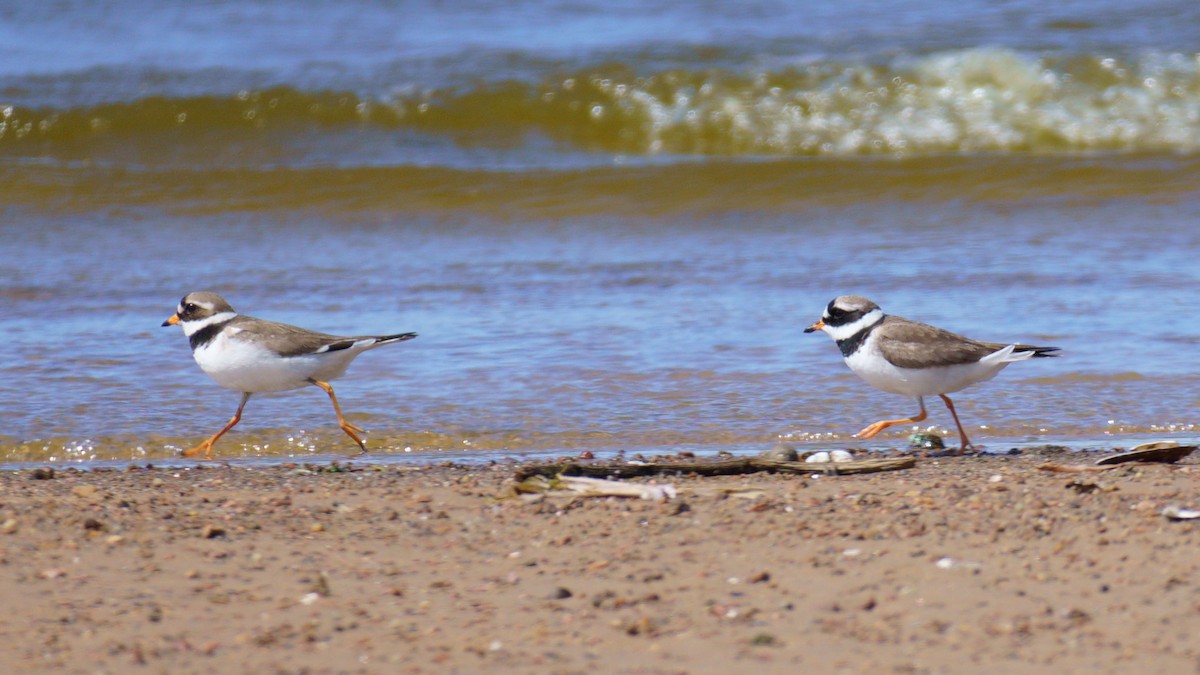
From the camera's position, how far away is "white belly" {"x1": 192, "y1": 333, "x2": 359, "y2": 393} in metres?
5.84

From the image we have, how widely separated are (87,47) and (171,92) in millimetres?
2320

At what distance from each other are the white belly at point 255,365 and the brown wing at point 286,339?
0.11ft

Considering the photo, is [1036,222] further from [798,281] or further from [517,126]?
[517,126]

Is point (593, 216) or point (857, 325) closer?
point (857, 325)

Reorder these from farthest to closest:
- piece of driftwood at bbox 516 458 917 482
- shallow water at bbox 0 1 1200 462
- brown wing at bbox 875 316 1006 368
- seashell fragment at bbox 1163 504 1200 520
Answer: shallow water at bbox 0 1 1200 462 < brown wing at bbox 875 316 1006 368 < piece of driftwood at bbox 516 458 917 482 < seashell fragment at bbox 1163 504 1200 520

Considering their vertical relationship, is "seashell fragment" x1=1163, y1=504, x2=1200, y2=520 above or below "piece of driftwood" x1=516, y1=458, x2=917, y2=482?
above

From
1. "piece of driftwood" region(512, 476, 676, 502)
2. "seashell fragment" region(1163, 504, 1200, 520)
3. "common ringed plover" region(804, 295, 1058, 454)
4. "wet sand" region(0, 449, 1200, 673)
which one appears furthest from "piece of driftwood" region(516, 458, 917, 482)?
"seashell fragment" region(1163, 504, 1200, 520)

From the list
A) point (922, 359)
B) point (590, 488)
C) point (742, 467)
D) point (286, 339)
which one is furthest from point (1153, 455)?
point (286, 339)

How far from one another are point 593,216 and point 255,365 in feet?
18.9

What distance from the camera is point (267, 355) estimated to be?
5875 mm

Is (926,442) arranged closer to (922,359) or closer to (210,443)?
(922,359)

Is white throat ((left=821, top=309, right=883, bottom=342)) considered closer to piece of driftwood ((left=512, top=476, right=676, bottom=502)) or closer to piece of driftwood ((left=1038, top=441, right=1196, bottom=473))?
piece of driftwood ((left=1038, top=441, right=1196, bottom=473))

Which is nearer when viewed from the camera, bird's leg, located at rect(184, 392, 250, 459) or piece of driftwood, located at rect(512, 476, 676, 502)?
piece of driftwood, located at rect(512, 476, 676, 502)

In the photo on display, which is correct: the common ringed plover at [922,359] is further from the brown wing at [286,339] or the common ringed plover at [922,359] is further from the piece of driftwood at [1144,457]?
the brown wing at [286,339]
